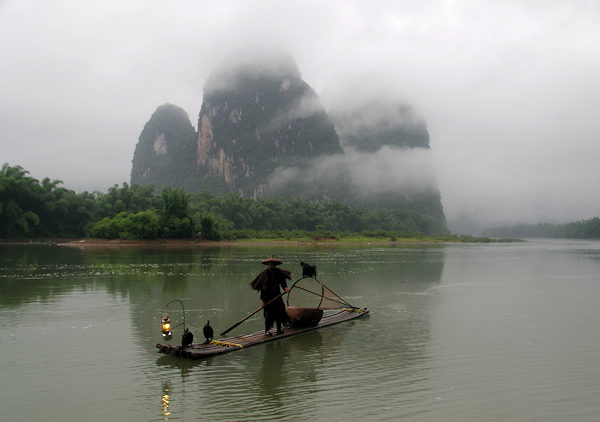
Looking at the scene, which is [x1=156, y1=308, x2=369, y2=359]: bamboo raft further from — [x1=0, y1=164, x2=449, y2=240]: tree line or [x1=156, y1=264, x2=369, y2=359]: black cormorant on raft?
[x1=0, y1=164, x2=449, y2=240]: tree line

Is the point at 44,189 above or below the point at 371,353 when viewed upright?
above

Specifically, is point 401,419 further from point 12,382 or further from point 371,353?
point 12,382

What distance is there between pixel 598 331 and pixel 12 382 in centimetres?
1403

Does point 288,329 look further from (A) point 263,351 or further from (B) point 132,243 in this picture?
(B) point 132,243

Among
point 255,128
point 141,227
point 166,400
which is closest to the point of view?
point 166,400

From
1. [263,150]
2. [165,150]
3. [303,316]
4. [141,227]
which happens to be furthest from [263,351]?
[165,150]

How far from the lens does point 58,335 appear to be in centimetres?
1127

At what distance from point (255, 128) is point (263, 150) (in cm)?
875

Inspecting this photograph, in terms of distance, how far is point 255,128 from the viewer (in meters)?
165

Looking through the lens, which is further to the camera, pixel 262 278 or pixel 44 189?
pixel 44 189

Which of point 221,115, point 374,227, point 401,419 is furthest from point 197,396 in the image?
point 221,115

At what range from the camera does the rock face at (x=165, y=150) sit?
16900cm

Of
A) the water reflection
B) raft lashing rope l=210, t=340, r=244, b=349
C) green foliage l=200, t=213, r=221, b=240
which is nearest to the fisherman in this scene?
the water reflection

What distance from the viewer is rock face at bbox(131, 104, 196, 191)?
6654 inches
